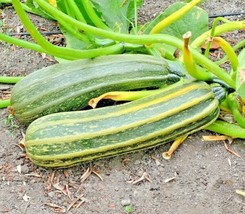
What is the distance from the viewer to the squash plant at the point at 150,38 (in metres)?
2.32

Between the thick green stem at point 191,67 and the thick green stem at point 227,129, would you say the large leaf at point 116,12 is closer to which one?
the thick green stem at point 191,67

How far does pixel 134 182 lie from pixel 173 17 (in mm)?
635

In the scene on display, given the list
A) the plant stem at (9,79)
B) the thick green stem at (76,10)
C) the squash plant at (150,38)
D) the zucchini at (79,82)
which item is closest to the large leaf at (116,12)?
the squash plant at (150,38)

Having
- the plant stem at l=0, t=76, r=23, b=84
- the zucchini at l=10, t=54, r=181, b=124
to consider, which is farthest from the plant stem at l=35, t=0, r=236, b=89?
the plant stem at l=0, t=76, r=23, b=84

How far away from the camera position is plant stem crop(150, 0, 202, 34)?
7.96 ft

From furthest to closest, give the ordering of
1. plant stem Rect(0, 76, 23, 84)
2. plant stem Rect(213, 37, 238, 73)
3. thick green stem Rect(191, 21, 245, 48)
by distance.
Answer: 1. plant stem Rect(0, 76, 23, 84)
2. thick green stem Rect(191, 21, 245, 48)
3. plant stem Rect(213, 37, 238, 73)

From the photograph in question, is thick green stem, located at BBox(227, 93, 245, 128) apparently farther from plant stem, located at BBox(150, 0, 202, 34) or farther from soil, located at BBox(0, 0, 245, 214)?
plant stem, located at BBox(150, 0, 202, 34)

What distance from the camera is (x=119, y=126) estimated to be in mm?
2316

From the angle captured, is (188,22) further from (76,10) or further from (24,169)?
(24,169)

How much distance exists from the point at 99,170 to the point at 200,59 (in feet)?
1.78

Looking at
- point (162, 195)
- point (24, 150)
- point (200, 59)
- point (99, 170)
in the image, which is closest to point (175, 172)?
point (162, 195)

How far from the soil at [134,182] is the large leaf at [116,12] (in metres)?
0.59

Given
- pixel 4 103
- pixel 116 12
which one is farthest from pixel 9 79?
pixel 116 12

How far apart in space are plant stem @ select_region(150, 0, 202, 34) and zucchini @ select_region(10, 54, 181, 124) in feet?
0.42
